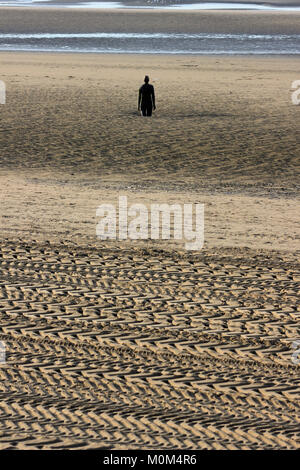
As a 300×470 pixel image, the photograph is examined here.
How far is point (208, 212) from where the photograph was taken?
12180mm

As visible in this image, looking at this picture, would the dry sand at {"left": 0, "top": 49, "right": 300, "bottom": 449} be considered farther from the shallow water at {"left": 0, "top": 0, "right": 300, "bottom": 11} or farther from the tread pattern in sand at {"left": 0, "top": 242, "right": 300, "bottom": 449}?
the shallow water at {"left": 0, "top": 0, "right": 300, "bottom": 11}

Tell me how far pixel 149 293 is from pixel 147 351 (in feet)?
4.79

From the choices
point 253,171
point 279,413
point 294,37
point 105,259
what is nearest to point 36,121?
point 253,171

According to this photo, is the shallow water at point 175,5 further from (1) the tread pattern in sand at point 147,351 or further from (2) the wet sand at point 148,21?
(1) the tread pattern in sand at point 147,351

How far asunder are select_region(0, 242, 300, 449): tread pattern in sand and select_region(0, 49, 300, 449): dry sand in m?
0.02

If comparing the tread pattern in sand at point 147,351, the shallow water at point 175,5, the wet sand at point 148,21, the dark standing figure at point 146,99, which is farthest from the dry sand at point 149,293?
the shallow water at point 175,5

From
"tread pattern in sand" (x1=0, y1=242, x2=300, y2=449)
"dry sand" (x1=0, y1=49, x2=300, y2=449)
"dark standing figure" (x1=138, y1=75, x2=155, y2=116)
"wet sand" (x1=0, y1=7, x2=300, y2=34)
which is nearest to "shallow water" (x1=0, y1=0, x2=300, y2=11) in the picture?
"wet sand" (x1=0, y1=7, x2=300, y2=34)

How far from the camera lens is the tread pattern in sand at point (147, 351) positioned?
6.23m

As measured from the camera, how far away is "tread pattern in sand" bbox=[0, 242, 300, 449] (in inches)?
245

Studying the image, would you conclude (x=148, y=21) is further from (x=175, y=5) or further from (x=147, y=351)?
(x=147, y=351)

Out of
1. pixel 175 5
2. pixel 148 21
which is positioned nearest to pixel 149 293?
pixel 148 21

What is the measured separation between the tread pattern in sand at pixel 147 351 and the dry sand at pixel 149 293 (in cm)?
2

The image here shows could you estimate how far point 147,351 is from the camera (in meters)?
7.43

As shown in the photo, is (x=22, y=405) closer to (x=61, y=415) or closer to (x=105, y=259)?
(x=61, y=415)
